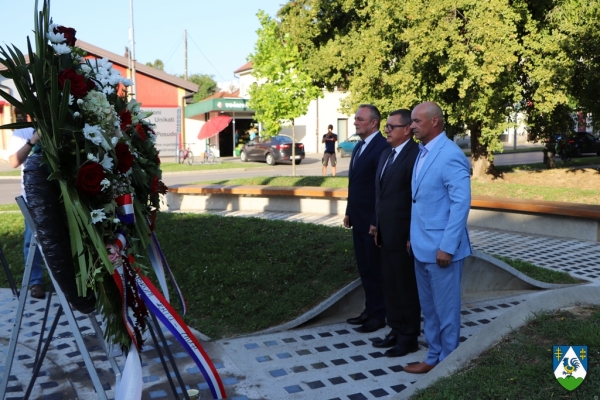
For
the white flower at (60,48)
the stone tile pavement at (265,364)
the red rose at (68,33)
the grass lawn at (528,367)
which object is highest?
the red rose at (68,33)

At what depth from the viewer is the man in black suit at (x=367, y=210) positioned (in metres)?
5.66

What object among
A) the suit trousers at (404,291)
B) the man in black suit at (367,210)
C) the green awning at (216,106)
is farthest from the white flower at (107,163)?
the green awning at (216,106)

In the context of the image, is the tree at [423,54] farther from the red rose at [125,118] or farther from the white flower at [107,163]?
the white flower at [107,163]

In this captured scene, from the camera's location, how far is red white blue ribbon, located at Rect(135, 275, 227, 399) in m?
3.55

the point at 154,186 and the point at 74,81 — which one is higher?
the point at 74,81

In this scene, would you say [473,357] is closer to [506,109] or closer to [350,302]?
[350,302]

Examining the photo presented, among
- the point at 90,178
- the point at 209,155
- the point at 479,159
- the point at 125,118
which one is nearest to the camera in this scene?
the point at 90,178

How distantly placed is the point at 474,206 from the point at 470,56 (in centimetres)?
390

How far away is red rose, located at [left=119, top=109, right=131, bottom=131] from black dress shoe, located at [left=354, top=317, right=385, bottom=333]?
3.15 metres

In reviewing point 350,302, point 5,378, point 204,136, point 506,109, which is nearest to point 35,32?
point 5,378

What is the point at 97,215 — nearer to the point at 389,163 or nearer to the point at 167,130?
the point at 389,163

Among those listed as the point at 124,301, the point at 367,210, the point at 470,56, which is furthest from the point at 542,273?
the point at 470,56

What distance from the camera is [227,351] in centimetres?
525

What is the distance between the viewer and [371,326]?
18.9 ft
